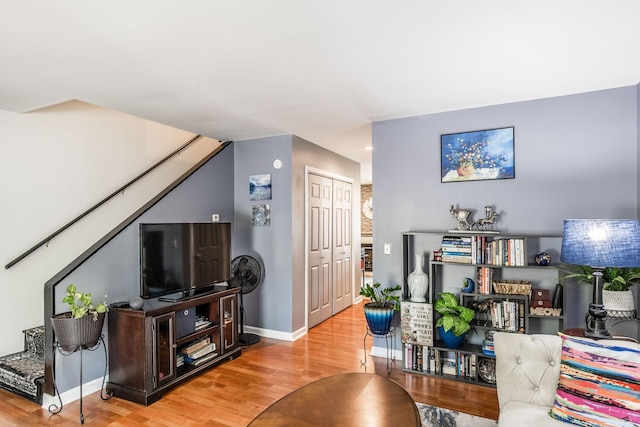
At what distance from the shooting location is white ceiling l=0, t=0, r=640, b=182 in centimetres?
175

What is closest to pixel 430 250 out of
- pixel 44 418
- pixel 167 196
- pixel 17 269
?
pixel 167 196

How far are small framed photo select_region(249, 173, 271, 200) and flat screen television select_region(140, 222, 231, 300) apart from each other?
2.54 feet

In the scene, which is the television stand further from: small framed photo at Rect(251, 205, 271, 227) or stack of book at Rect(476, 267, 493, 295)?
stack of book at Rect(476, 267, 493, 295)

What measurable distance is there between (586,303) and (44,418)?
4.20 m

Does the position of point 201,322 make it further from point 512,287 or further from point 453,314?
point 512,287

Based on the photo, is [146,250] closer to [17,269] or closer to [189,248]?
[189,248]

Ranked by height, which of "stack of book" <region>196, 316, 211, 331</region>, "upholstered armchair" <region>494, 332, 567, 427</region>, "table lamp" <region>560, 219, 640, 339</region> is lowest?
"stack of book" <region>196, 316, 211, 331</region>

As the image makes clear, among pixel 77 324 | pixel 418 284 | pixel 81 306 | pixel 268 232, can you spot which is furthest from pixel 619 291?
pixel 81 306

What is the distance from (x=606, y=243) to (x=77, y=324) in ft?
11.4

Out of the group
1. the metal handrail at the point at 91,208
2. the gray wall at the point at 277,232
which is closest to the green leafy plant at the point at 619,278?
the gray wall at the point at 277,232

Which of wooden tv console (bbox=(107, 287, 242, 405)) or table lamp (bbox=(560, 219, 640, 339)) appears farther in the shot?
wooden tv console (bbox=(107, 287, 242, 405))

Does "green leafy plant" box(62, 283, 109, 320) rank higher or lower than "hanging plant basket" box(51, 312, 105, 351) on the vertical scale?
higher

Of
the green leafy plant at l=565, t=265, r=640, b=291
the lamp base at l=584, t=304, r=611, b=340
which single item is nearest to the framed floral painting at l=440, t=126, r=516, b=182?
the green leafy plant at l=565, t=265, r=640, b=291

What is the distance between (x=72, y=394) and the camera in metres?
2.86
